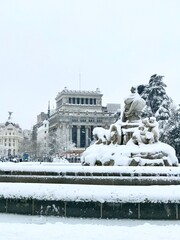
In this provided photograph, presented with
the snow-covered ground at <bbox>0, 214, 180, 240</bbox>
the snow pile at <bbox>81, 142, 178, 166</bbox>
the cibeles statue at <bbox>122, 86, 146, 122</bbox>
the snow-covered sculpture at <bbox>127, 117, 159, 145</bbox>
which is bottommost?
the snow-covered ground at <bbox>0, 214, 180, 240</bbox>

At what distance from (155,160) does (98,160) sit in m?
2.72

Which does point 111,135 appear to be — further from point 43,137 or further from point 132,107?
point 43,137

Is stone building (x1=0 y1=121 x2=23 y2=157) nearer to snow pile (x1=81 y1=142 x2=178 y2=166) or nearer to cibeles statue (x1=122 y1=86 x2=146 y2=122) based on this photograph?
cibeles statue (x1=122 y1=86 x2=146 y2=122)

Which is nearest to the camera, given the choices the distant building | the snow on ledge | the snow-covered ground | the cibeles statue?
the snow-covered ground

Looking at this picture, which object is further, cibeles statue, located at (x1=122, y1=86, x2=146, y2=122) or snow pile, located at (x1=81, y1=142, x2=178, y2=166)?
cibeles statue, located at (x1=122, y1=86, x2=146, y2=122)

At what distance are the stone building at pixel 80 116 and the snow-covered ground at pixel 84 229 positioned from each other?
116934 millimetres

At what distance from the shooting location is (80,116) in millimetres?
134875

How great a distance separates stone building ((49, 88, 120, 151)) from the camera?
13338 cm

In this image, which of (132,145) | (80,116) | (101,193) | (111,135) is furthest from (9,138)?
(101,193)

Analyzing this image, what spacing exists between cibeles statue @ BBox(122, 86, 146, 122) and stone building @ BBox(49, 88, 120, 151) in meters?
107

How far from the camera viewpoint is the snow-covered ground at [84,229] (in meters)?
8.87

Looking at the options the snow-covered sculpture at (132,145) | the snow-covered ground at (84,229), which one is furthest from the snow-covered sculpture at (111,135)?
the snow-covered ground at (84,229)

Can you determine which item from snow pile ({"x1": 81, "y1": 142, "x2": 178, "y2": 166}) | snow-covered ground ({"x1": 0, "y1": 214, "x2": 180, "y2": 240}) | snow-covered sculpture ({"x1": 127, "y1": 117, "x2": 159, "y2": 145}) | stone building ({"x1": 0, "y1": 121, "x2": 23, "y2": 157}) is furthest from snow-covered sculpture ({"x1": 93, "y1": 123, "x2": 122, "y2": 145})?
stone building ({"x1": 0, "y1": 121, "x2": 23, "y2": 157})

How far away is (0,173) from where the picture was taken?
53.3ft
